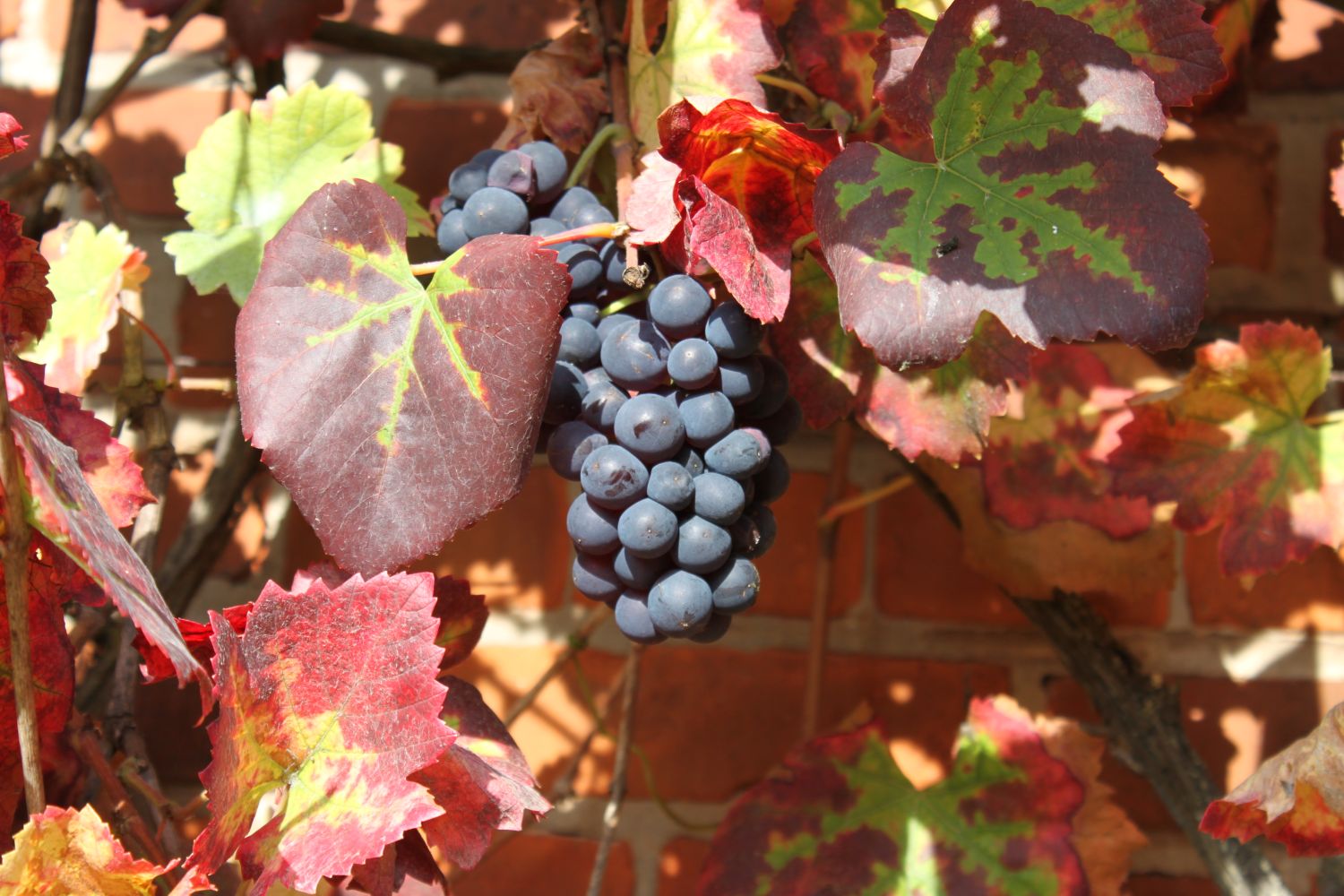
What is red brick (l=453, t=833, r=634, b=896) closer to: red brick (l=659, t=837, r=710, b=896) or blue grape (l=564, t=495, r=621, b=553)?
red brick (l=659, t=837, r=710, b=896)

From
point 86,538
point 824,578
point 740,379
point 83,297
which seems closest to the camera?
point 86,538

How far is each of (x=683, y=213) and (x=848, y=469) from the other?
40 cm

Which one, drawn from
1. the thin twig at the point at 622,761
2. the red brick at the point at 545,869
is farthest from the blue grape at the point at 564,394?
the red brick at the point at 545,869

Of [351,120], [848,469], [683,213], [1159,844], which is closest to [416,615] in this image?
[683,213]

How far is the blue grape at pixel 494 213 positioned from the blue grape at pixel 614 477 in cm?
12

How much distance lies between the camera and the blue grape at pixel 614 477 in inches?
17.7

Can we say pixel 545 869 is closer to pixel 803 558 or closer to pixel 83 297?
pixel 803 558

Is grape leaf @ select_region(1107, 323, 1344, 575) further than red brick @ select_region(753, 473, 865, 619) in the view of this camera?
No

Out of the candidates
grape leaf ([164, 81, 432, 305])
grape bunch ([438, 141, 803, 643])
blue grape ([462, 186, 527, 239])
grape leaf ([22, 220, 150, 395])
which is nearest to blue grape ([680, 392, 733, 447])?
grape bunch ([438, 141, 803, 643])

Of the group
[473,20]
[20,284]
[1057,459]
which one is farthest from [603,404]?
[473,20]

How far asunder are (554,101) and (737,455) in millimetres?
223

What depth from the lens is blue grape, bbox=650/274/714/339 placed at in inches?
17.8

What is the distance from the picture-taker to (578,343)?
0.48 metres

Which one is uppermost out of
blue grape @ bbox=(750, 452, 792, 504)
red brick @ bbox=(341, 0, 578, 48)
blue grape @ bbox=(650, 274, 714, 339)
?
blue grape @ bbox=(650, 274, 714, 339)
